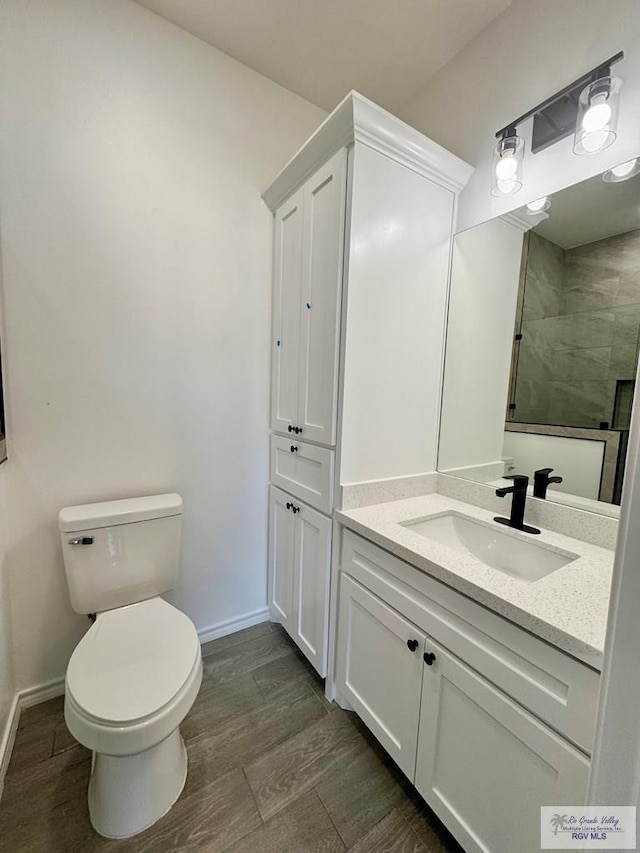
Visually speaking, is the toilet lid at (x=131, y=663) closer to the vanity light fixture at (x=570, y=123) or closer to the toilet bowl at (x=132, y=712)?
the toilet bowl at (x=132, y=712)

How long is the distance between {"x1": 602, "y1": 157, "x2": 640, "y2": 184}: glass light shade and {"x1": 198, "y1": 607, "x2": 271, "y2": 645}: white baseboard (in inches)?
91.8

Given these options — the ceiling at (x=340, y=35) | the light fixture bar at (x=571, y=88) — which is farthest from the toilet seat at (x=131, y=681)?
the ceiling at (x=340, y=35)

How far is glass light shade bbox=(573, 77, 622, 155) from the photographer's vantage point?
3.32ft

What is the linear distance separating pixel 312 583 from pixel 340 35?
7.57 ft

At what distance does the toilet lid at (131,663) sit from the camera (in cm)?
95

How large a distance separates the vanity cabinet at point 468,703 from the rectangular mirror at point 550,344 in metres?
0.61

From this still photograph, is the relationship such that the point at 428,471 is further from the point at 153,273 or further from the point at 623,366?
the point at 153,273

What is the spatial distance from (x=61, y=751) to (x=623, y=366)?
91.1 inches

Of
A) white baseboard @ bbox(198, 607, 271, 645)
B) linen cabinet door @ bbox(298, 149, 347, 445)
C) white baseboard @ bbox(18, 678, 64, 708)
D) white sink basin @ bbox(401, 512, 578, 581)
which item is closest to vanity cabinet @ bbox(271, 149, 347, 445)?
linen cabinet door @ bbox(298, 149, 347, 445)

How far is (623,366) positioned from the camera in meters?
1.08

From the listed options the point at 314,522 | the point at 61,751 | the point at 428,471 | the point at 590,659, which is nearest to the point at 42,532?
the point at 61,751

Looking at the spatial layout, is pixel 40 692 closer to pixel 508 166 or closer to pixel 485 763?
pixel 485 763

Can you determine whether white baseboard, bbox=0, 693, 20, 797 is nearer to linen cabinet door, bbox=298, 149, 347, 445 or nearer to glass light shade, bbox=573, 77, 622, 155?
linen cabinet door, bbox=298, 149, 347, 445

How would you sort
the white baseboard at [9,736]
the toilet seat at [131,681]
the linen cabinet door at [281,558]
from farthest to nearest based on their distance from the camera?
the linen cabinet door at [281,558] < the white baseboard at [9,736] < the toilet seat at [131,681]
